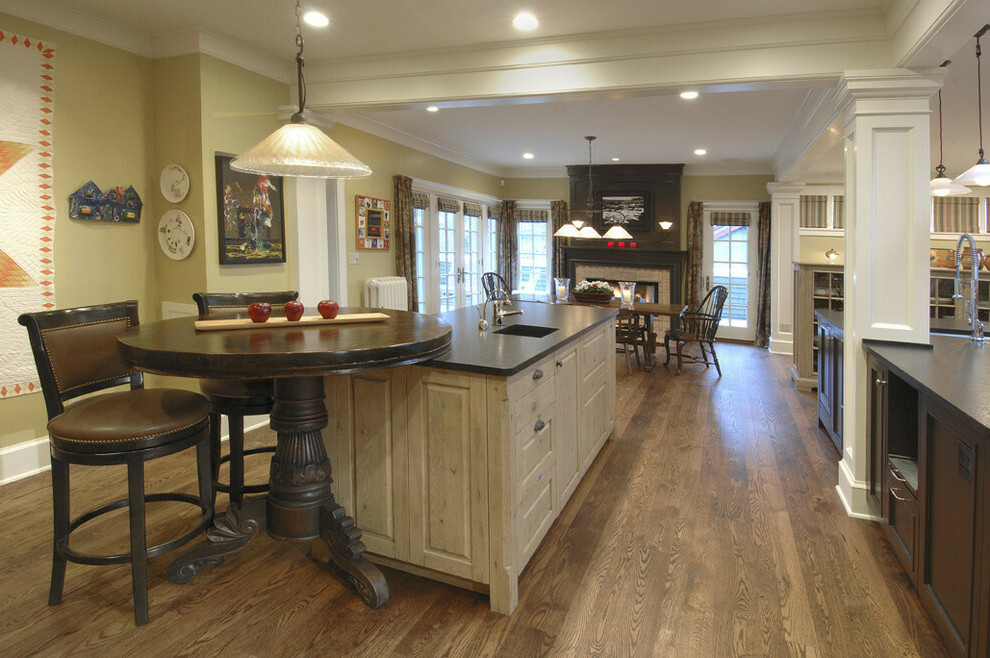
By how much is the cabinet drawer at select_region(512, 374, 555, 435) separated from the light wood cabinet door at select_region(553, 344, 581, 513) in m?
0.11

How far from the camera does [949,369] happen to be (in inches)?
88.5

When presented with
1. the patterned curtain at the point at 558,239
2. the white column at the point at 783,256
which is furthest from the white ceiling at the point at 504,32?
the patterned curtain at the point at 558,239

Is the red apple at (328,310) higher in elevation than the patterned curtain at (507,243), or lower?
lower

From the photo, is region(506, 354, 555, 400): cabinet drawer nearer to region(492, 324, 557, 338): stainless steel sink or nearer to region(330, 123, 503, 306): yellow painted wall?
region(492, 324, 557, 338): stainless steel sink

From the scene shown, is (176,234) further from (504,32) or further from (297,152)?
(504,32)

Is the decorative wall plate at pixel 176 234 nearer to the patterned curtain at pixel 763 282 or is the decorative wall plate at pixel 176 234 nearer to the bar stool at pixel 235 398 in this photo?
the bar stool at pixel 235 398

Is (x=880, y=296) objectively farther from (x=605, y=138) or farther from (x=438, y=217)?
(x=438, y=217)

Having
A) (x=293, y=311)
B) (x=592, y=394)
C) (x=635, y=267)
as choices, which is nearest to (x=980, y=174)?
(x=592, y=394)

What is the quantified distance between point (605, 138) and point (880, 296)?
4.34 meters

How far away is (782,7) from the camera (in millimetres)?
3049

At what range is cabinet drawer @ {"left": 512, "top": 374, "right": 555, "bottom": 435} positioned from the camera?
2158 mm

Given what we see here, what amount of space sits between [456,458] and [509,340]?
687mm

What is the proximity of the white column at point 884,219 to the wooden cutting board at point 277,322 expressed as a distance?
7.82ft

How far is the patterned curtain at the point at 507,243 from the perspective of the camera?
933 centimetres
